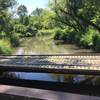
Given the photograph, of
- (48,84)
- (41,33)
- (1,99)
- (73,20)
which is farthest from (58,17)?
(1,99)

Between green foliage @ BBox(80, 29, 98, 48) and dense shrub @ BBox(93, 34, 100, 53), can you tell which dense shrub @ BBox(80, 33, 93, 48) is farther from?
dense shrub @ BBox(93, 34, 100, 53)

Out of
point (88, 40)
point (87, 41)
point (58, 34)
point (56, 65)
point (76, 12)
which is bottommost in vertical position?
point (58, 34)

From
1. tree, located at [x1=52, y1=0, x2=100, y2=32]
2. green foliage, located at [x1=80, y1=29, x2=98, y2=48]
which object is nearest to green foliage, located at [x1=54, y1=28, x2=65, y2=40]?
tree, located at [x1=52, y1=0, x2=100, y2=32]

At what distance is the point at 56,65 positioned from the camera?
8586mm

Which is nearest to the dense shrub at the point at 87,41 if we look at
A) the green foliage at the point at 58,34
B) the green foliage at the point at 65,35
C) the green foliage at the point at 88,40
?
the green foliage at the point at 88,40

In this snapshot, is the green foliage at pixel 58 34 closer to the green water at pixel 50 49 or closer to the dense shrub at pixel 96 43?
the green water at pixel 50 49

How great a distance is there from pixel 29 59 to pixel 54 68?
2.20 m

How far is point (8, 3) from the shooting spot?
20.4 m

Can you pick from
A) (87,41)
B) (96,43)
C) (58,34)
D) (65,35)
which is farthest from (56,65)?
(58,34)

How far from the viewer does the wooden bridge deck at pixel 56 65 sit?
25.8 ft

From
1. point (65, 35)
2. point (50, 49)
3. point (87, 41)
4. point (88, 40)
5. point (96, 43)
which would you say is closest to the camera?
point (96, 43)

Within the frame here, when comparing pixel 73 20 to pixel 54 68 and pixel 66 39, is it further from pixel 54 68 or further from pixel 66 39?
pixel 54 68

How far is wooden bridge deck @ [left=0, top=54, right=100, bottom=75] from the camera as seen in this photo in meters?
7.88

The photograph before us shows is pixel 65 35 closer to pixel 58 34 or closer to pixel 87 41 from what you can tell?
pixel 58 34
